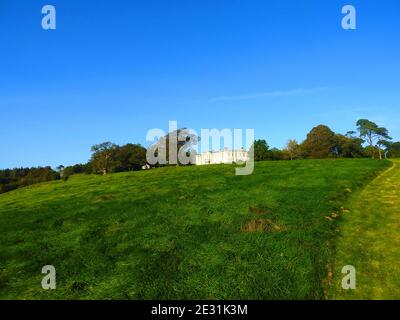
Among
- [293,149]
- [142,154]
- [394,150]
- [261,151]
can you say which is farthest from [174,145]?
[394,150]

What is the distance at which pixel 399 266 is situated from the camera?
57.9ft

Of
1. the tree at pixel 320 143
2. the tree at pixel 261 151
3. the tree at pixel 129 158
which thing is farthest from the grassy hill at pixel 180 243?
the tree at pixel 320 143

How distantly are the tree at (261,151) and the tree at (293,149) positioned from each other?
1837 centimetres

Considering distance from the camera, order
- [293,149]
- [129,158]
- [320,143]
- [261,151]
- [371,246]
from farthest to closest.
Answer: [293,149], [320,143], [129,158], [261,151], [371,246]

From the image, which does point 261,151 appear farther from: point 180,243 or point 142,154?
point 180,243

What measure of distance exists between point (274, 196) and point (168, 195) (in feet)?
32.4

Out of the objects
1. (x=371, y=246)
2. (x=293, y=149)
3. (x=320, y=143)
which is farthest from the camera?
(x=293, y=149)

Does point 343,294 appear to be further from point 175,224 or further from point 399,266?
point 175,224

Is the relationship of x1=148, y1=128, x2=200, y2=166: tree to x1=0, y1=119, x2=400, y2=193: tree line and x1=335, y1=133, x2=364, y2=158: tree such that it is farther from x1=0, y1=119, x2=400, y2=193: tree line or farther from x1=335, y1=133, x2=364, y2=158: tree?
x1=335, y1=133, x2=364, y2=158: tree

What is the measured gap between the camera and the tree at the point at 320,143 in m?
106

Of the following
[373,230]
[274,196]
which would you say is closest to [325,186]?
[274,196]

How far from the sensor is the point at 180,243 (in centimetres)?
2112

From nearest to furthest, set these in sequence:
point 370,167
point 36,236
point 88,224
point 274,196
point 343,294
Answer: point 343,294, point 36,236, point 88,224, point 274,196, point 370,167

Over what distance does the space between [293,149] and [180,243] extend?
4028 inches
